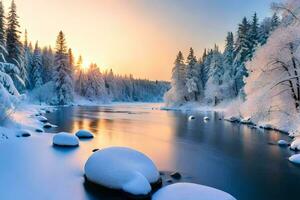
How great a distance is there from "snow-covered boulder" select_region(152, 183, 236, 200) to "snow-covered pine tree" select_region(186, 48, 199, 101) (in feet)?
201

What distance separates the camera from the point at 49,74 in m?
94.2

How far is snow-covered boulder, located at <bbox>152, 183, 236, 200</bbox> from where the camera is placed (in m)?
10.4

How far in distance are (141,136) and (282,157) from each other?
1227cm

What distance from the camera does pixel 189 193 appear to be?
1067 centimetres

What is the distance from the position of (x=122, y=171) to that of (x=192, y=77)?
62386 mm

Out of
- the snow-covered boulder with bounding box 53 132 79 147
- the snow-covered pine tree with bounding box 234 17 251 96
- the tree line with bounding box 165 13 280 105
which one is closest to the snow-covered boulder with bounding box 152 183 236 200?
the snow-covered boulder with bounding box 53 132 79 147

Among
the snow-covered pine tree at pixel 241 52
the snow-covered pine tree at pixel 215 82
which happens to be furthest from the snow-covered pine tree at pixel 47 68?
the snow-covered pine tree at pixel 241 52

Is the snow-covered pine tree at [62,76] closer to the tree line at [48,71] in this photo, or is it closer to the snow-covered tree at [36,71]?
the tree line at [48,71]

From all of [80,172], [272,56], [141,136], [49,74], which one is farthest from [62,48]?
[80,172]

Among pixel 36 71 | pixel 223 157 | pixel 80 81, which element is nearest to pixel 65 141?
pixel 223 157

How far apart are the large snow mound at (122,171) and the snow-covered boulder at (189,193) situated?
76 centimetres

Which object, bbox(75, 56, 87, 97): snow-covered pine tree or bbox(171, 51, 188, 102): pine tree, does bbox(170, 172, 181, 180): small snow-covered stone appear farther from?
bbox(75, 56, 87, 97): snow-covered pine tree

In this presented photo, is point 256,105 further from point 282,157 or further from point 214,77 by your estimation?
point 214,77

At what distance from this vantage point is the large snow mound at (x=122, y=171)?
38.8 ft
